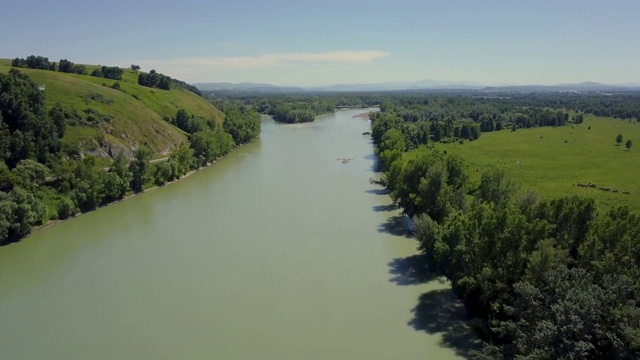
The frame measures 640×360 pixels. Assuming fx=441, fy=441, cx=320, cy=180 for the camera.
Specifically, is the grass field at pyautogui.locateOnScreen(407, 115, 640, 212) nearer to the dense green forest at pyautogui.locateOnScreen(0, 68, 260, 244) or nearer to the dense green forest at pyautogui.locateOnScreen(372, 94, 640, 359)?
the dense green forest at pyautogui.locateOnScreen(372, 94, 640, 359)

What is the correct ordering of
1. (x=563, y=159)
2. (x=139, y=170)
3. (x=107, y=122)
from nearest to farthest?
(x=139, y=170) → (x=107, y=122) → (x=563, y=159)

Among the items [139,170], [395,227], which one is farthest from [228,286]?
[139,170]

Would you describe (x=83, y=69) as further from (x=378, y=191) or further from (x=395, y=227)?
(x=395, y=227)

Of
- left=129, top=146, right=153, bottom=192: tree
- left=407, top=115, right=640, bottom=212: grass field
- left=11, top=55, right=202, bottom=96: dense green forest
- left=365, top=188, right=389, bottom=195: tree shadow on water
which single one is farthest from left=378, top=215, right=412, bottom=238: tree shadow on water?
left=11, top=55, right=202, bottom=96: dense green forest

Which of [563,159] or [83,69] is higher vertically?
[83,69]

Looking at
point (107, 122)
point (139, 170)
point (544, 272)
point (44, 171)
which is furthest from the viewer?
point (107, 122)

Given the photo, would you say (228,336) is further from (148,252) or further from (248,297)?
(148,252)
